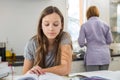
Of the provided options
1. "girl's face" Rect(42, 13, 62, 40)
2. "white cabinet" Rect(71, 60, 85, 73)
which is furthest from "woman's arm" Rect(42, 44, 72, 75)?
"white cabinet" Rect(71, 60, 85, 73)

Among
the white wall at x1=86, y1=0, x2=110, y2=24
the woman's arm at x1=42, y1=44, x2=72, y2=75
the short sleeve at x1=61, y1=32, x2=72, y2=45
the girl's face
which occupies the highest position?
the white wall at x1=86, y1=0, x2=110, y2=24

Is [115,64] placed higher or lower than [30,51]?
lower

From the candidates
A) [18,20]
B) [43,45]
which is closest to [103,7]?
[18,20]

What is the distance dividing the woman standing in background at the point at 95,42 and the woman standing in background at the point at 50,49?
1099 millimetres

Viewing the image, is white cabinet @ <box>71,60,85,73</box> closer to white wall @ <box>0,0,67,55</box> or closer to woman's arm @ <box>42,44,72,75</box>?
white wall @ <box>0,0,67,55</box>

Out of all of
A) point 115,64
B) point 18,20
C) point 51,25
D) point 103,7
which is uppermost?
point 103,7

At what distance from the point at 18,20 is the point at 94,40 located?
0.99 m

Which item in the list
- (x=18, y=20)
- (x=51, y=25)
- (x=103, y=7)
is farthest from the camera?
(x=103, y=7)

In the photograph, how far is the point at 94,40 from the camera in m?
2.98

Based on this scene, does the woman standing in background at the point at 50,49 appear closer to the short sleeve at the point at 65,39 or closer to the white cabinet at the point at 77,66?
the short sleeve at the point at 65,39

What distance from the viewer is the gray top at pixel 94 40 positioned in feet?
9.74

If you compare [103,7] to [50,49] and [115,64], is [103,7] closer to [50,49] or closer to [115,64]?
[115,64]

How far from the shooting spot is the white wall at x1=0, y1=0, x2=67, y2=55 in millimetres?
3021

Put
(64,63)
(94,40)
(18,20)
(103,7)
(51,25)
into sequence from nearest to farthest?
(51,25) → (64,63) → (94,40) → (18,20) → (103,7)
